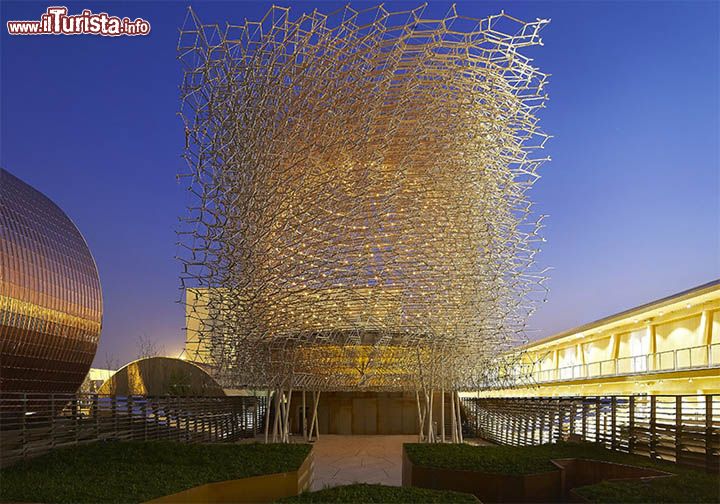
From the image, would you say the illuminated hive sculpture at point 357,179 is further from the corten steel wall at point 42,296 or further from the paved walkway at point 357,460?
the corten steel wall at point 42,296

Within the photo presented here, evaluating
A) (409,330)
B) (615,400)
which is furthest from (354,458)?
(615,400)

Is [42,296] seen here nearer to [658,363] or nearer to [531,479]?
[531,479]

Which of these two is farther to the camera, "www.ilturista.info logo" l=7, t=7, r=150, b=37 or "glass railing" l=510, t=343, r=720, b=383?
"glass railing" l=510, t=343, r=720, b=383

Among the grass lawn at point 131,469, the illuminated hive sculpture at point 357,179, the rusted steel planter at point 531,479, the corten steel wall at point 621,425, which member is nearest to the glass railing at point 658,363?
the corten steel wall at point 621,425

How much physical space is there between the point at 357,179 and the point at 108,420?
8.57 meters

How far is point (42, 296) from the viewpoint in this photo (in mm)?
26422

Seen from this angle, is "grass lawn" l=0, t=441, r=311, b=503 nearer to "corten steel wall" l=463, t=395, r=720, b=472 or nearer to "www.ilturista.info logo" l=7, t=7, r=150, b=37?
"corten steel wall" l=463, t=395, r=720, b=472

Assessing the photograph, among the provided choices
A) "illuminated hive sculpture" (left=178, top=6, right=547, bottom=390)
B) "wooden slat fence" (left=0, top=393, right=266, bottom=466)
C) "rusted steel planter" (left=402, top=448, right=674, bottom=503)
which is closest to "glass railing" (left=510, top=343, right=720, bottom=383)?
"illuminated hive sculpture" (left=178, top=6, right=547, bottom=390)

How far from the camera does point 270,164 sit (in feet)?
65.4

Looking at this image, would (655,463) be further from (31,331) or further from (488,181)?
(31,331)

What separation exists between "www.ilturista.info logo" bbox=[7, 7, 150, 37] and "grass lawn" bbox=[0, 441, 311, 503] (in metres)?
8.91

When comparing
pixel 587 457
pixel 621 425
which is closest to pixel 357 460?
pixel 621 425

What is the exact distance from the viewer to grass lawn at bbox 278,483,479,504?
9852 mm

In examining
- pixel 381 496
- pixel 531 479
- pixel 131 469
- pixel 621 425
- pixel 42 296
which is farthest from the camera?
pixel 42 296
